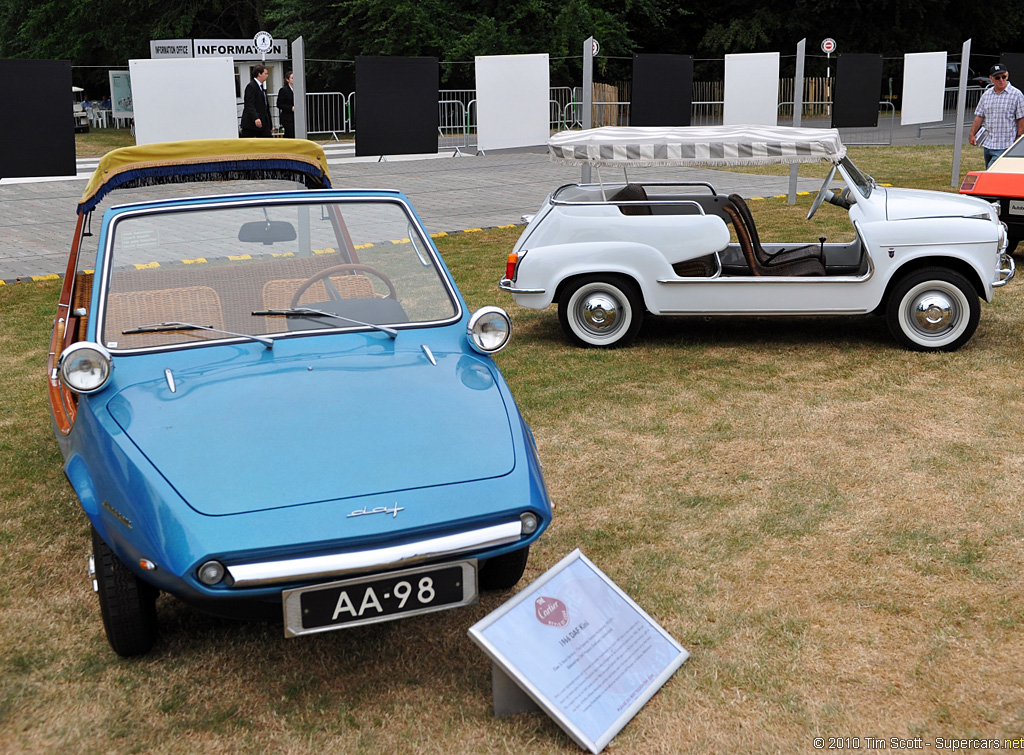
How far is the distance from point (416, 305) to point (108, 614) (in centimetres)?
174

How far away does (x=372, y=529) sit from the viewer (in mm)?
3166

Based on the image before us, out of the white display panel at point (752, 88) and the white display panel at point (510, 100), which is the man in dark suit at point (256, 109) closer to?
the white display panel at point (510, 100)

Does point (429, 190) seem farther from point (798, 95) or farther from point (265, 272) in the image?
point (265, 272)

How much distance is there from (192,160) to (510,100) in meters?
10.2

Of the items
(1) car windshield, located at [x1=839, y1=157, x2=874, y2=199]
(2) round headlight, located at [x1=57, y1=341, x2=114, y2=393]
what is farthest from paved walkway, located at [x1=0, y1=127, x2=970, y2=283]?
(2) round headlight, located at [x1=57, y1=341, x2=114, y2=393]

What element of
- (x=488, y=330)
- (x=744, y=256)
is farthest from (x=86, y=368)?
(x=744, y=256)

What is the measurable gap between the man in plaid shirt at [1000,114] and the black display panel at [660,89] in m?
4.28

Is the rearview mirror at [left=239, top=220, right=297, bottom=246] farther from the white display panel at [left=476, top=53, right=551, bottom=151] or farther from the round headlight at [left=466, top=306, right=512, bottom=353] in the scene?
the white display panel at [left=476, top=53, right=551, bottom=151]

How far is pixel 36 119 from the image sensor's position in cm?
1192

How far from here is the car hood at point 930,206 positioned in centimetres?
745

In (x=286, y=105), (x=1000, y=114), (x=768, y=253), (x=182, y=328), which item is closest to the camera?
(x=182, y=328)

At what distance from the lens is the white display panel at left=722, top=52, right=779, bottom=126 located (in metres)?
15.9

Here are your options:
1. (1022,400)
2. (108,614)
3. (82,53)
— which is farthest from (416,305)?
(82,53)

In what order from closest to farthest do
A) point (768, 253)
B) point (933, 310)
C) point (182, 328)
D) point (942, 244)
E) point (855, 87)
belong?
point (182, 328) < point (942, 244) < point (933, 310) < point (768, 253) < point (855, 87)
